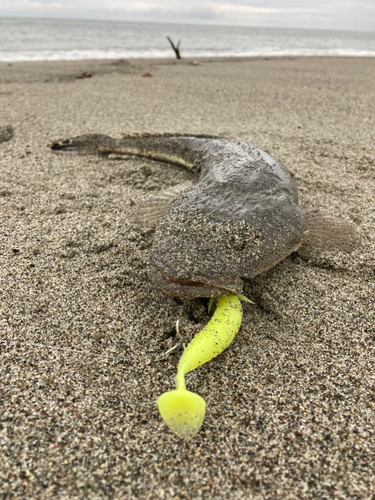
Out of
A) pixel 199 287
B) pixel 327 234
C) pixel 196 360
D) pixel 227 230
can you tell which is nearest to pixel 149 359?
pixel 196 360

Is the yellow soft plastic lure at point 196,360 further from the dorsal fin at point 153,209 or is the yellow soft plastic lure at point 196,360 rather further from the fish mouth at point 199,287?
the dorsal fin at point 153,209

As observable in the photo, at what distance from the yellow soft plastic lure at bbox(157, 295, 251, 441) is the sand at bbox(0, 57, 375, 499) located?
11 centimetres

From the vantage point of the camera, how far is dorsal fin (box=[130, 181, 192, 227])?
9.30 feet

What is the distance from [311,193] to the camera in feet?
11.4

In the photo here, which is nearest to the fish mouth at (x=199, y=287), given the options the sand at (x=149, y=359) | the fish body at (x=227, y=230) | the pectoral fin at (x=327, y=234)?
the fish body at (x=227, y=230)

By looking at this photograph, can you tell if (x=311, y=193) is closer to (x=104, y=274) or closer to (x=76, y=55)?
(x=104, y=274)

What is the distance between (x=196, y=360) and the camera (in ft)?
5.45

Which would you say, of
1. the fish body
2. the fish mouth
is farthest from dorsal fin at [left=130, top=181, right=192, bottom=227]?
the fish mouth

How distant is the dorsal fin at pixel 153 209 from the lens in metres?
2.83

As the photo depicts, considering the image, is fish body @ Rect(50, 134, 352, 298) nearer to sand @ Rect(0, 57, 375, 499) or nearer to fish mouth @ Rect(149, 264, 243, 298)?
fish mouth @ Rect(149, 264, 243, 298)

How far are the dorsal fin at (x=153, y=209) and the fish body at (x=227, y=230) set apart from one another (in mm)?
56

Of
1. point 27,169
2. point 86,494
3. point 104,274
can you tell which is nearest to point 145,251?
point 104,274

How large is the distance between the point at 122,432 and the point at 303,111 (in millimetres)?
6130

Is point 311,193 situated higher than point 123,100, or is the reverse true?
point 123,100
